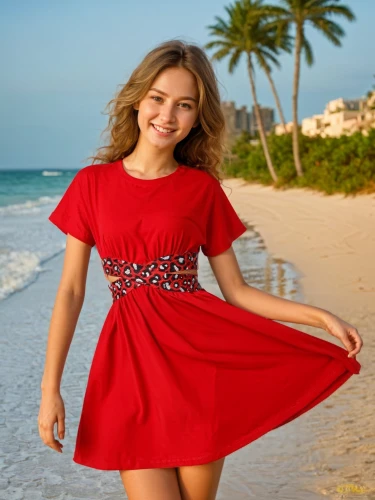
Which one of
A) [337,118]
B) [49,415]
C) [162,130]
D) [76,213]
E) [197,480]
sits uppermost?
[162,130]

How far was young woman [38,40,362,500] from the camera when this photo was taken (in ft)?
7.20

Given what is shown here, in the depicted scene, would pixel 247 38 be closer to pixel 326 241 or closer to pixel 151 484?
pixel 326 241

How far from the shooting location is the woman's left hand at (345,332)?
2.37 m

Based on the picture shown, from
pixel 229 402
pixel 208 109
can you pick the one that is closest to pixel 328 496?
pixel 229 402

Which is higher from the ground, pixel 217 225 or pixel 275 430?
pixel 217 225

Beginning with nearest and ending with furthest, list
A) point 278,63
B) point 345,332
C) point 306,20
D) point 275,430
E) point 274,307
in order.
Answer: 1. point 345,332
2. point 274,307
3. point 275,430
4. point 306,20
5. point 278,63

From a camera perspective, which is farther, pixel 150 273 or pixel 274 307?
pixel 274 307

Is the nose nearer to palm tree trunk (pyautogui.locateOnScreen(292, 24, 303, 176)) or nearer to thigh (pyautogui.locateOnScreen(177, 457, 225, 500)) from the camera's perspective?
thigh (pyautogui.locateOnScreen(177, 457, 225, 500))

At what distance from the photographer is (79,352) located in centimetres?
650

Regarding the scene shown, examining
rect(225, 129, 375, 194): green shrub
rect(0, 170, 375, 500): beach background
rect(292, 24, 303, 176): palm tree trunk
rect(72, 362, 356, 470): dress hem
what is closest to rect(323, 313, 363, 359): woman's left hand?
rect(72, 362, 356, 470): dress hem

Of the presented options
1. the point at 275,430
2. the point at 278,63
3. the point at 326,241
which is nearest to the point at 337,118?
the point at 278,63

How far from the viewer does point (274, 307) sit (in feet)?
8.14

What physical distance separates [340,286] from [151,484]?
6980 mm

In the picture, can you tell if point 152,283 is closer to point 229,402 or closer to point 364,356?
point 229,402
